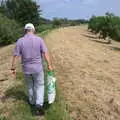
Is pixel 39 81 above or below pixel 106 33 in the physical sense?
above

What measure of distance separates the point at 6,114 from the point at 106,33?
53.3 m

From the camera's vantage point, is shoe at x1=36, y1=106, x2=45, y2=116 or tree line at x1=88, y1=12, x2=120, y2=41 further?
tree line at x1=88, y1=12, x2=120, y2=41

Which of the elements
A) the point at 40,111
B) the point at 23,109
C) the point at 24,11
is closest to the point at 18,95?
the point at 23,109

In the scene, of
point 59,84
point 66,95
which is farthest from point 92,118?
point 59,84

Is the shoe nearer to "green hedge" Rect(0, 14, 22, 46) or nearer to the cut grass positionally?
the cut grass

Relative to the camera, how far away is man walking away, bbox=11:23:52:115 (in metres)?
9.98

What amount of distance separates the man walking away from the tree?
79.7m

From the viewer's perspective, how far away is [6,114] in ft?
33.4

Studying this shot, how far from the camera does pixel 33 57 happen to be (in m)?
10.0

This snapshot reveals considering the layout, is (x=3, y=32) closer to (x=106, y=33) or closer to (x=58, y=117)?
(x=106, y=33)

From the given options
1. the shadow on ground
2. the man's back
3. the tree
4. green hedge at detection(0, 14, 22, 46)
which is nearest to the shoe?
the shadow on ground

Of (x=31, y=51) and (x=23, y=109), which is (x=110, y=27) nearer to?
(x=23, y=109)

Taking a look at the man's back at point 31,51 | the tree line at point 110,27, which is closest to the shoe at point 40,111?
the man's back at point 31,51

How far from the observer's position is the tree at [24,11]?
9039 cm
